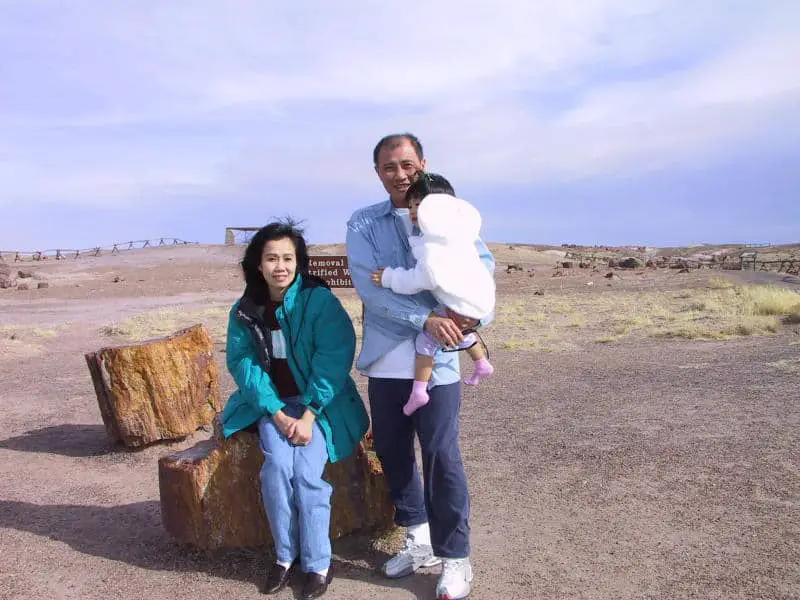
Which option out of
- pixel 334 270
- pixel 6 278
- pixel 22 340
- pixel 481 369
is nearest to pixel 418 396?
pixel 481 369

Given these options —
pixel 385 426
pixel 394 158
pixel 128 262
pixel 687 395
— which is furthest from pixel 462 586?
pixel 128 262

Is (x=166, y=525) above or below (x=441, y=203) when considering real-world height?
below

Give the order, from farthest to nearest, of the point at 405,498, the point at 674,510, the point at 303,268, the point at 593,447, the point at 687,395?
the point at 687,395 < the point at 593,447 < the point at 674,510 < the point at 303,268 < the point at 405,498

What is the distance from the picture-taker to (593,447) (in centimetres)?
590

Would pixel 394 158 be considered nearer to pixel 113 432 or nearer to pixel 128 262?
pixel 113 432

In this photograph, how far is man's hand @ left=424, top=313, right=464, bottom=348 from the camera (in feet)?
10.2

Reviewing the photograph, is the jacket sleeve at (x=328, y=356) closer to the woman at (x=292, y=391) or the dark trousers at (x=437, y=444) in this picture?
the woman at (x=292, y=391)

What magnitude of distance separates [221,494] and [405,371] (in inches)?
52.4

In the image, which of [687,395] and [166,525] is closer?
[166,525]

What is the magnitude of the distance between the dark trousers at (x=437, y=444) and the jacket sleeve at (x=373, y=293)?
1.08 ft

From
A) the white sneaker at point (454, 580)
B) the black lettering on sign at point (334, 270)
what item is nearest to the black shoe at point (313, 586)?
the white sneaker at point (454, 580)

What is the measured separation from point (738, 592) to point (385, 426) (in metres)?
1.82

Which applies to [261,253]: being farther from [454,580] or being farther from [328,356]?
[454,580]

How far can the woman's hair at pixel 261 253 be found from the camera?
3.80 meters
